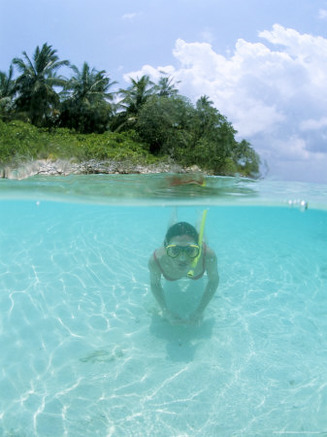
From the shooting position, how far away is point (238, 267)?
31.6 ft

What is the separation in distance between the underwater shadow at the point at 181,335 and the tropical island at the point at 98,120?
43.2 ft

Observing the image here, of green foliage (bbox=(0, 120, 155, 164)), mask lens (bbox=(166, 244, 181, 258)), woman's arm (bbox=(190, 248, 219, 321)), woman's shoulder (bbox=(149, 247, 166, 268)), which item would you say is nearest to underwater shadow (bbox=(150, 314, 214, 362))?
woman's arm (bbox=(190, 248, 219, 321))

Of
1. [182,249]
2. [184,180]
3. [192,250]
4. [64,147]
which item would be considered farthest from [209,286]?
[64,147]

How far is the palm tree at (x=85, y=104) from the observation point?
48.0 m

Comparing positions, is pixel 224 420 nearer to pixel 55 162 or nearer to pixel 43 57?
pixel 55 162

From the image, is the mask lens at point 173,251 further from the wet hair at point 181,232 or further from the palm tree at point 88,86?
the palm tree at point 88,86

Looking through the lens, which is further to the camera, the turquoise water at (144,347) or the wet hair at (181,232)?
the wet hair at (181,232)

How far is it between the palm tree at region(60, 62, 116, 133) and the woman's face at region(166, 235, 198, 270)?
45209mm

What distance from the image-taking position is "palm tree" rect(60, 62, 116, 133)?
1889 inches

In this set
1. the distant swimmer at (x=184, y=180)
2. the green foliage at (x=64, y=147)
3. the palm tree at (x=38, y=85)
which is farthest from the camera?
the palm tree at (x=38, y=85)

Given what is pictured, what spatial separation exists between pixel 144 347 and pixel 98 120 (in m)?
46.9

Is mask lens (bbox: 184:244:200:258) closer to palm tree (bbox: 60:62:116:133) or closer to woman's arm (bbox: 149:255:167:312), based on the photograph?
woman's arm (bbox: 149:255:167:312)

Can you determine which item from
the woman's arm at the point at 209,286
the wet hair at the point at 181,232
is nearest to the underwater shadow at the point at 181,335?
the woman's arm at the point at 209,286

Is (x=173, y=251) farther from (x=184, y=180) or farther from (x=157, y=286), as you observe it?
(x=184, y=180)
